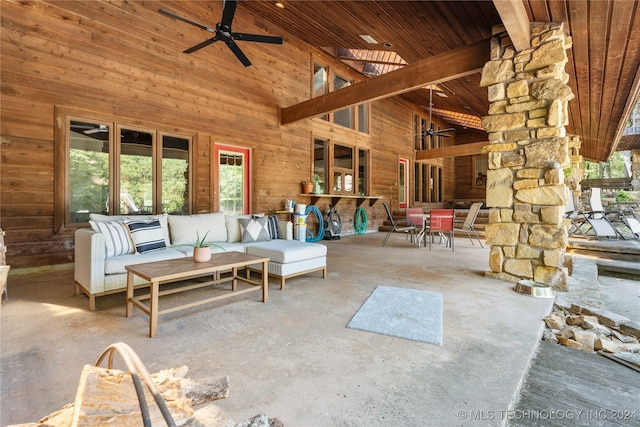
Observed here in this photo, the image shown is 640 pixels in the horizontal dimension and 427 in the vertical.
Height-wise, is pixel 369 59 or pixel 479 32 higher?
pixel 369 59

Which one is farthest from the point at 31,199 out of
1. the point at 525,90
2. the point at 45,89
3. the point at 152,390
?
the point at 525,90

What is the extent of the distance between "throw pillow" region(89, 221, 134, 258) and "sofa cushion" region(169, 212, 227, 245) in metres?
0.61

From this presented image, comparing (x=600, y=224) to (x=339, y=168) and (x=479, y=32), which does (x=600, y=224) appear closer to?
(x=479, y=32)

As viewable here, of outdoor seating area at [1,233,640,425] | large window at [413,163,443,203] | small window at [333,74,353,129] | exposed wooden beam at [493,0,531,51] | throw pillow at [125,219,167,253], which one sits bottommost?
outdoor seating area at [1,233,640,425]

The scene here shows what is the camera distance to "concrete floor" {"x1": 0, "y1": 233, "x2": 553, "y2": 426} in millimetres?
1411

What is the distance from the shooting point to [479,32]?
4016 millimetres

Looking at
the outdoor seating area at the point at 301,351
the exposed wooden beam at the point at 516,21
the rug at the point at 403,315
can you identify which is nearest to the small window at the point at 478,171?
the exposed wooden beam at the point at 516,21

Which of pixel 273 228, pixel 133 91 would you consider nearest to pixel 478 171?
pixel 273 228

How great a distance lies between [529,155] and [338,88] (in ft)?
20.3

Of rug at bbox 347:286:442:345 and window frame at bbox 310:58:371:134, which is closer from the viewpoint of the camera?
rug at bbox 347:286:442:345

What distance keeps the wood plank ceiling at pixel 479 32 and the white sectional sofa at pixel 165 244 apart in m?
3.52

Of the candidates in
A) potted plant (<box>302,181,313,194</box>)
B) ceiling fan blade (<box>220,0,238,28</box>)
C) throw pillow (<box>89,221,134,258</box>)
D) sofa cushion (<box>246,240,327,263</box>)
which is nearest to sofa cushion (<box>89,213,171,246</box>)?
throw pillow (<box>89,221,134,258</box>)

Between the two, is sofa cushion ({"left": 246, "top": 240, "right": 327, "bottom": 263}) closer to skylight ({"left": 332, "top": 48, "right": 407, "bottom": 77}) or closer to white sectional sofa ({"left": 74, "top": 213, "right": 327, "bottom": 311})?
white sectional sofa ({"left": 74, "top": 213, "right": 327, "bottom": 311})

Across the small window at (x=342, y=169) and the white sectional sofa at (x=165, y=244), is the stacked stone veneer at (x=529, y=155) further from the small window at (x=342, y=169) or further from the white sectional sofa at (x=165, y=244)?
the small window at (x=342, y=169)
